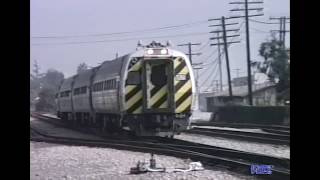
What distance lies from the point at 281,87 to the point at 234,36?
41.7 feet

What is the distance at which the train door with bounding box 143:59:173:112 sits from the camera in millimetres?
15984

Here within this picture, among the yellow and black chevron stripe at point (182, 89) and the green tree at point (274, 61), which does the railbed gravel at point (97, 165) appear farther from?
the green tree at point (274, 61)

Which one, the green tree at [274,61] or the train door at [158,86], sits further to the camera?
the green tree at [274,61]

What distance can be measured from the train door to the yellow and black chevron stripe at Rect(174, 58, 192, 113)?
17 cm

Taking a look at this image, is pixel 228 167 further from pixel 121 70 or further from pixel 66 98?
pixel 66 98

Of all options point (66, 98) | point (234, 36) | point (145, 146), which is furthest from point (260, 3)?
point (145, 146)

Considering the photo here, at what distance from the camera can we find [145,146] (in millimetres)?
14953

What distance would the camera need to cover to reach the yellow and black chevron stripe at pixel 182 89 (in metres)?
16.1

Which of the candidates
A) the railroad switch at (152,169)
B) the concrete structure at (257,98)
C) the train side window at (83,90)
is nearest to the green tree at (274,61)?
the concrete structure at (257,98)

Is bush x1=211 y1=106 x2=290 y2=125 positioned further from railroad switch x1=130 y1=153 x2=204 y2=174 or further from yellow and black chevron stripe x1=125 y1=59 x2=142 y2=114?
railroad switch x1=130 y1=153 x2=204 y2=174

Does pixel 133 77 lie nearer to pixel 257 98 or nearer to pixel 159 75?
pixel 159 75

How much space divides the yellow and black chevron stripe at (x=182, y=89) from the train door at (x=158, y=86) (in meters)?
0.17

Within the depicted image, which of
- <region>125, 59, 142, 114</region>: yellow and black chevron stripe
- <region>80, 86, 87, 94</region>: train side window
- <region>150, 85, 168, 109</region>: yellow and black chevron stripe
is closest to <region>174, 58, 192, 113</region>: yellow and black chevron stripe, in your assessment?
<region>150, 85, 168, 109</region>: yellow and black chevron stripe
